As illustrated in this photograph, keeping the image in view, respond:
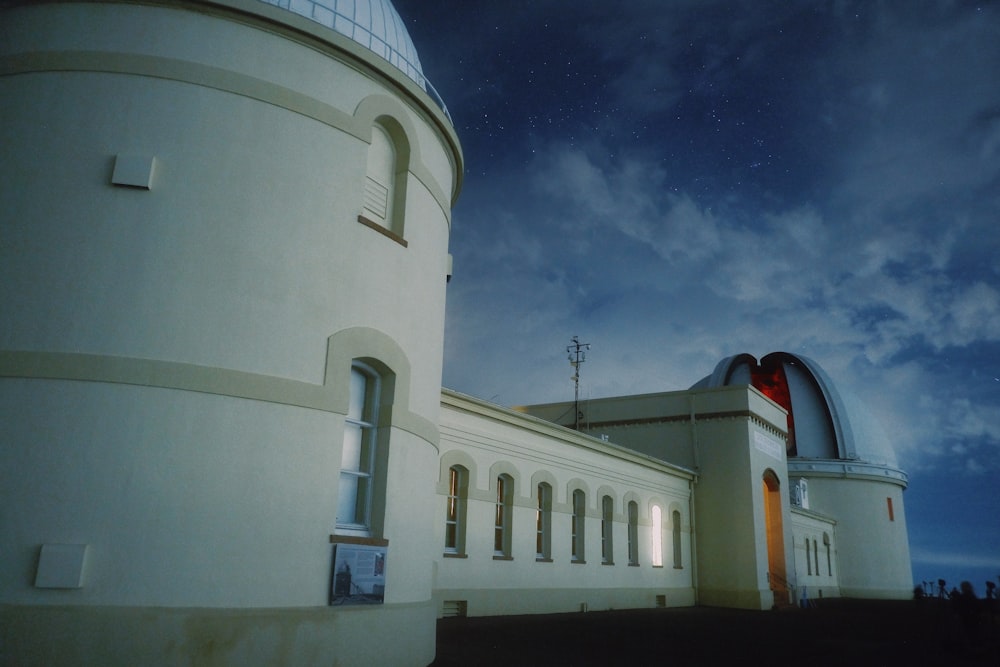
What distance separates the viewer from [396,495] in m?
8.81

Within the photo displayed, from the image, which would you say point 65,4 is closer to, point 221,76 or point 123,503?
point 221,76

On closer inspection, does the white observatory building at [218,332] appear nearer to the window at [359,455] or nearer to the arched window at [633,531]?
the window at [359,455]

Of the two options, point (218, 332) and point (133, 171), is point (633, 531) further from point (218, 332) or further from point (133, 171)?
point (133, 171)

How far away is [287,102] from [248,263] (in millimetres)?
1942

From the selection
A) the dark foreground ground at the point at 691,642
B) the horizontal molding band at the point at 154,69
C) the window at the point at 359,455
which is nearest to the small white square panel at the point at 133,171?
the horizontal molding band at the point at 154,69

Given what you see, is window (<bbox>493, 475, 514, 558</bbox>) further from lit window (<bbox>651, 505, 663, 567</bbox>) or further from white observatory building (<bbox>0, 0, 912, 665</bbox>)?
lit window (<bbox>651, 505, 663, 567</bbox>)

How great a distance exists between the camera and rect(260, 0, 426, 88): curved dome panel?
9.41 metres

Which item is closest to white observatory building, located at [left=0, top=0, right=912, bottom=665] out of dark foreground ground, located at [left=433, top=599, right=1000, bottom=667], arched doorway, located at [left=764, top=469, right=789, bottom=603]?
dark foreground ground, located at [left=433, top=599, right=1000, bottom=667]

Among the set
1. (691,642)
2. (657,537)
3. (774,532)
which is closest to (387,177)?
(691,642)

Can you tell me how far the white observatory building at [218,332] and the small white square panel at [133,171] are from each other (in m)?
0.02

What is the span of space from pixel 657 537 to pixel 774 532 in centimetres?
744

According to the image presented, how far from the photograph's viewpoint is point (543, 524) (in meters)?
18.4

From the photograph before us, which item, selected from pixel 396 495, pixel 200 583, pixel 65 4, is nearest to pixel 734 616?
pixel 396 495

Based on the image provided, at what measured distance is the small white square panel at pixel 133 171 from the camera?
7.47 metres
